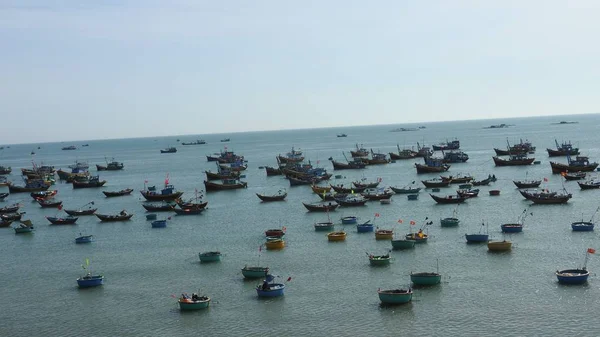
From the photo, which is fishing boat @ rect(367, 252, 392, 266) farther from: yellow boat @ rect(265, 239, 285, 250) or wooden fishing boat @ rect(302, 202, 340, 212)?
wooden fishing boat @ rect(302, 202, 340, 212)

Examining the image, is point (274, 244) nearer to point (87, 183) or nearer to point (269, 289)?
point (269, 289)

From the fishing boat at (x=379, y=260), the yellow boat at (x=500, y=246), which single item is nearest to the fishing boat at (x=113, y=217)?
the fishing boat at (x=379, y=260)

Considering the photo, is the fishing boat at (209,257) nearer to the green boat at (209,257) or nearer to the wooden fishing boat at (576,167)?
the green boat at (209,257)

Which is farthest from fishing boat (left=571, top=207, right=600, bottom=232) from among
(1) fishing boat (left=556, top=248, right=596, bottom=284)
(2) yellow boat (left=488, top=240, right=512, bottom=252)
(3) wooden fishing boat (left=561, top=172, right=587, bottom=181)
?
(3) wooden fishing boat (left=561, top=172, right=587, bottom=181)

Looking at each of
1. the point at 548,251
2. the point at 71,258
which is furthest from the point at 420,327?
the point at 71,258

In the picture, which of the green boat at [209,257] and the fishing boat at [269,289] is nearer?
the fishing boat at [269,289]

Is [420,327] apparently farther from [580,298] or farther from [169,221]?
[169,221]
